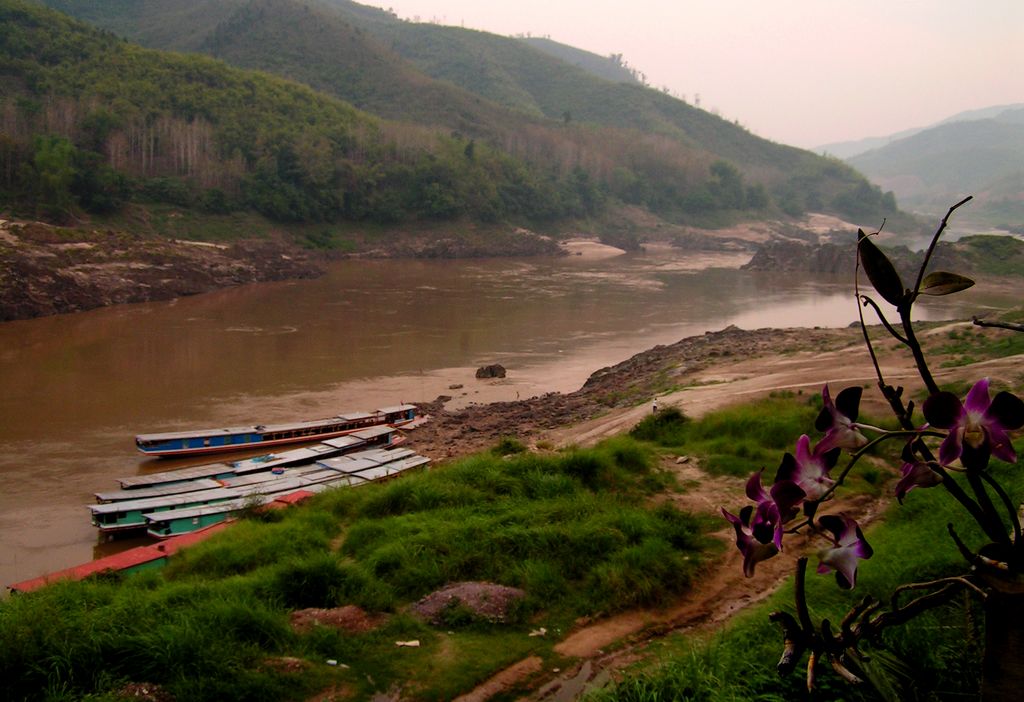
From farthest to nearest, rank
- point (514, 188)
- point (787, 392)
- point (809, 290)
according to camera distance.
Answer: point (514, 188)
point (809, 290)
point (787, 392)

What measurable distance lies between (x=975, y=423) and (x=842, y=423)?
0.94ft

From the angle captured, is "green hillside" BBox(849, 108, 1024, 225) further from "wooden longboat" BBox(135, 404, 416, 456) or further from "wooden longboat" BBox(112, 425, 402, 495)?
"wooden longboat" BBox(112, 425, 402, 495)

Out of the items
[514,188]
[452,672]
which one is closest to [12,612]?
[452,672]

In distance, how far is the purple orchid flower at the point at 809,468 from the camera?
6.13 ft

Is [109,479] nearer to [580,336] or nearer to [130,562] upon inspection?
[130,562]

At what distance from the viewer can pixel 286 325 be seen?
1231 inches

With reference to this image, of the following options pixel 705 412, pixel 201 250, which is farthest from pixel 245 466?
pixel 201 250

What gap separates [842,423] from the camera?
1.93m

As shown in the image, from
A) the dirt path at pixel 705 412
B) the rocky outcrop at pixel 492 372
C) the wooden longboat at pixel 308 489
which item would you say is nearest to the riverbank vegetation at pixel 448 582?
the dirt path at pixel 705 412

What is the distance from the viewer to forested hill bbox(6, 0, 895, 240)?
169 feet

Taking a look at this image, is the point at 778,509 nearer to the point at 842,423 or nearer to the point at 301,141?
the point at 842,423

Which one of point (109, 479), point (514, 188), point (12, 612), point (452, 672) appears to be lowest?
point (109, 479)

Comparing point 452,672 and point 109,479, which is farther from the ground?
point 452,672

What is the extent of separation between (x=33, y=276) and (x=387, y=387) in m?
18.9
